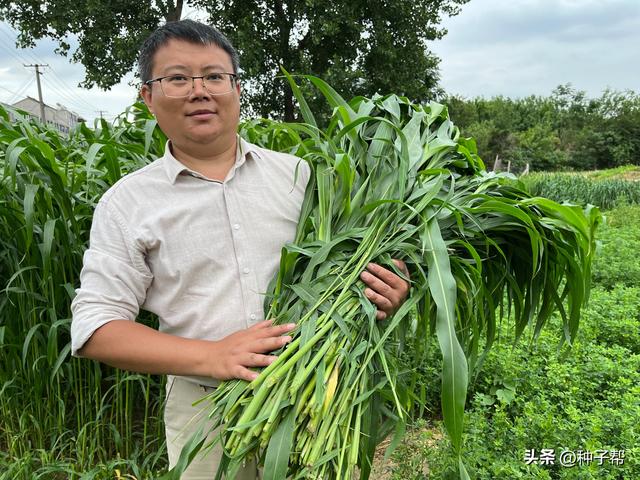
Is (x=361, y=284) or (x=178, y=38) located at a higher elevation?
(x=178, y=38)

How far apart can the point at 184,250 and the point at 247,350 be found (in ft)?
0.92

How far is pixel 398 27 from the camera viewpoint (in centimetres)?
1191

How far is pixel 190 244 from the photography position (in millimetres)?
1109

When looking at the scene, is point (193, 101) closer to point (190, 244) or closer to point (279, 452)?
point (190, 244)

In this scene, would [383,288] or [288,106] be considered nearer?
[383,288]

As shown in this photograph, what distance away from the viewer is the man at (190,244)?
101 centimetres

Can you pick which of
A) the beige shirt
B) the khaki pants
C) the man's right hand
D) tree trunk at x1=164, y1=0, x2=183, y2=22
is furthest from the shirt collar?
tree trunk at x1=164, y1=0, x2=183, y2=22

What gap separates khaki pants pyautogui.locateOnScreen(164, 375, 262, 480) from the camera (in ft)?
3.98

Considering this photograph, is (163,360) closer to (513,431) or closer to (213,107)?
(213,107)

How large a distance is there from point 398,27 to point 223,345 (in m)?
12.3

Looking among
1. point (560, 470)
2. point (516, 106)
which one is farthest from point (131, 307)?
point (516, 106)

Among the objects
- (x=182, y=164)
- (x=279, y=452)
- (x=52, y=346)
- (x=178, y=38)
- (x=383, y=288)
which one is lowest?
(x=52, y=346)

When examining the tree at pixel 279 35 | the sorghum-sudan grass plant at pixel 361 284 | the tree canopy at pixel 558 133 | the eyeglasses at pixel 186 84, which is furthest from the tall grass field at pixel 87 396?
the tree canopy at pixel 558 133

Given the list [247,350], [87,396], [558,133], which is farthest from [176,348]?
[558,133]
